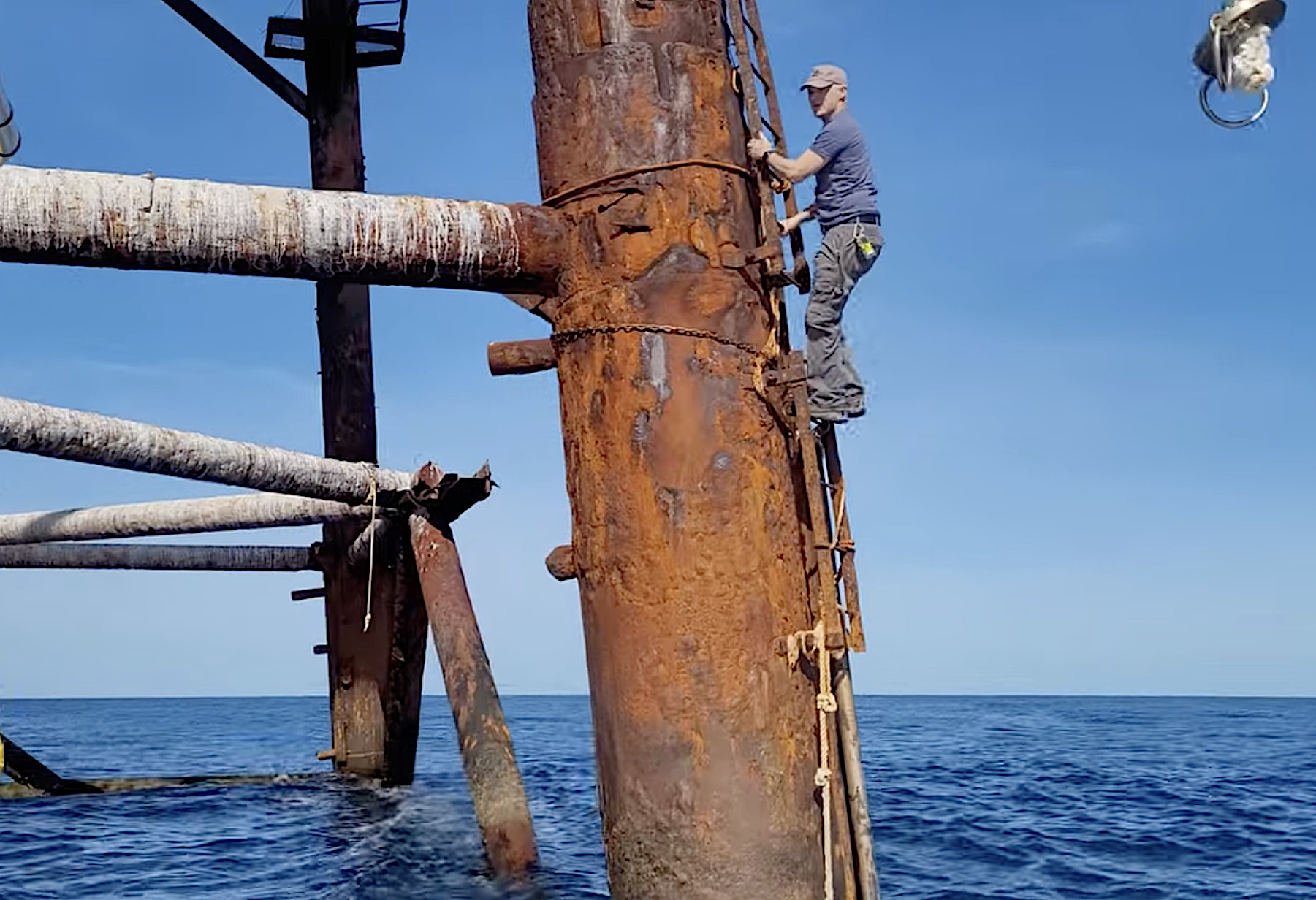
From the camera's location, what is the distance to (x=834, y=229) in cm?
466

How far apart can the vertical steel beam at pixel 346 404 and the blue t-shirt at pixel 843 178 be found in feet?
23.1

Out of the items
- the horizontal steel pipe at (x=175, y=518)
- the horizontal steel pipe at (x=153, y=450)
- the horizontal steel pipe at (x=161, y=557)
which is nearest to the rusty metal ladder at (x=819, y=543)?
the horizontal steel pipe at (x=153, y=450)

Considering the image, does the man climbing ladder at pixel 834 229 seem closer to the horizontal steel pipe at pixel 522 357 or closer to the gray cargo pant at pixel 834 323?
the gray cargo pant at pixel 834 323

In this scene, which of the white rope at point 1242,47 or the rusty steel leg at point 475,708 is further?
the rusty steel leg at point 475,708

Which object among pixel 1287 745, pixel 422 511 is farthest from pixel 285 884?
pixel 1287 745

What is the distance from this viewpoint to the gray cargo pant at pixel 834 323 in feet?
14.0

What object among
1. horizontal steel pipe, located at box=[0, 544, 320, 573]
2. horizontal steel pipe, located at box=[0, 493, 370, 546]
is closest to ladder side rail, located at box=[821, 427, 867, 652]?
horizontal steel pipe, located at box=[0, 493, 370, 546]

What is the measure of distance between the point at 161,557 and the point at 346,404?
2.32 meters

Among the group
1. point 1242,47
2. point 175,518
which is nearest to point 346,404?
point 175,518

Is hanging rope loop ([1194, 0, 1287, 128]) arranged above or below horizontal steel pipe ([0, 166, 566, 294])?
above

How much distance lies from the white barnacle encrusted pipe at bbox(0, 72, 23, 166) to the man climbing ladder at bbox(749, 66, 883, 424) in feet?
12.6

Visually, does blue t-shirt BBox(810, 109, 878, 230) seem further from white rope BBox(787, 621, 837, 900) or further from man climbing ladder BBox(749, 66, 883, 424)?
white rope BBox(787, 621, 837, 900)

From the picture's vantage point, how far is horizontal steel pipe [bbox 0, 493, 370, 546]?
9430 millimetres

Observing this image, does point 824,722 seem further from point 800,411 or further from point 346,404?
point 346,404
